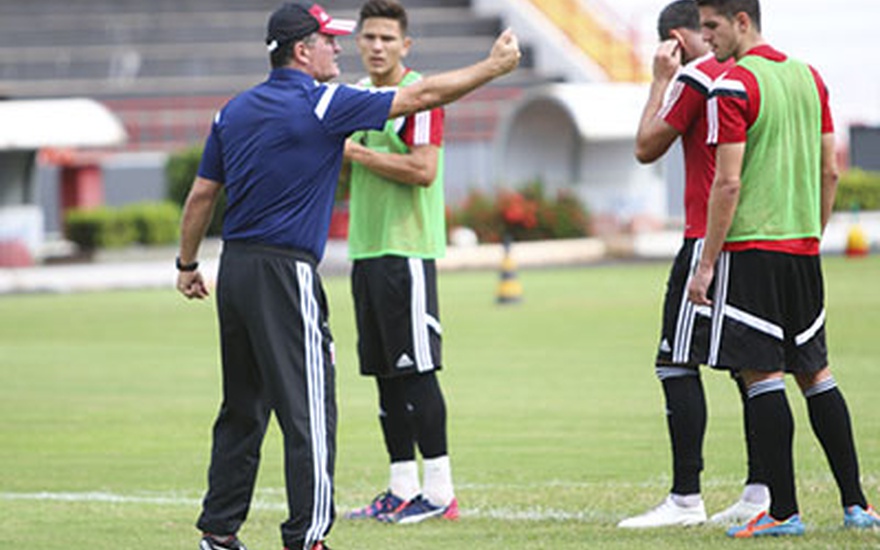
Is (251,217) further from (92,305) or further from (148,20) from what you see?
(148,20)

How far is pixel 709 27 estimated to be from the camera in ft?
24.0

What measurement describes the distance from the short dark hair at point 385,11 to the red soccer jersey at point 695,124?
4.93ft

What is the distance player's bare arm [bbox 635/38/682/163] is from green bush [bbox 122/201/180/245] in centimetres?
2873

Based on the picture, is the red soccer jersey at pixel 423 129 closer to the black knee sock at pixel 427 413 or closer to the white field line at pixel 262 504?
the black knee sock at pixel 427 413

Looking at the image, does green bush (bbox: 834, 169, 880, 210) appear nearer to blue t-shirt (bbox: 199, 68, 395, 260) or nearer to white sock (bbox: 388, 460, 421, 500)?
white sock (bbox: 388, 460, 421, 500)

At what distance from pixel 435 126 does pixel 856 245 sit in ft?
75.0

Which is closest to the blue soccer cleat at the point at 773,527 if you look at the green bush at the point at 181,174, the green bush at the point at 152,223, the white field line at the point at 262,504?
the white field line at the point at 262,504

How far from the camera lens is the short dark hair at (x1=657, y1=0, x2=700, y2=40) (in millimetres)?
7965

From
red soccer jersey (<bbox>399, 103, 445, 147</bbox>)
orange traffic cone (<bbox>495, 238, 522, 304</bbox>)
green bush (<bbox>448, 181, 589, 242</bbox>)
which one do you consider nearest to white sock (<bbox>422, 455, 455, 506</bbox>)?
red soccer jersey (<bbox>399, 103, 445, 147</bbox>)

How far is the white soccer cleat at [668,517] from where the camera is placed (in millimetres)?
7785

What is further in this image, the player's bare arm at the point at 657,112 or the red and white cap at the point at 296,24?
the player's bare arm at the point at 657,112

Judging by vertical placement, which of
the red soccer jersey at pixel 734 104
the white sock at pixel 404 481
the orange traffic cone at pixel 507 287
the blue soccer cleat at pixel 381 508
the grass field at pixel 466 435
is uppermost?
the red soccer jersey at pixel 734 104

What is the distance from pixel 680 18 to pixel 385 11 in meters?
1.48

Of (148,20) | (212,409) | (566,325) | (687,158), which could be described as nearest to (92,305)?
(566,325)
